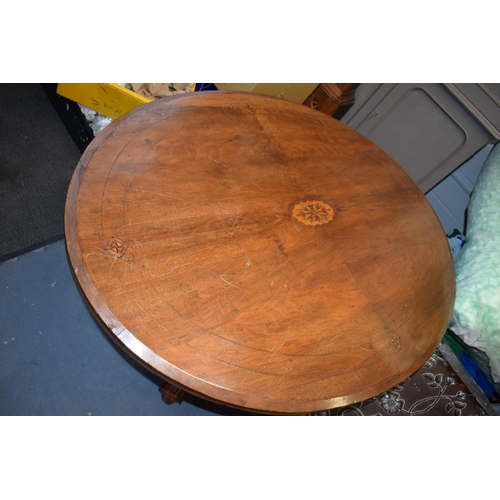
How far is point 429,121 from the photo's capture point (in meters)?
1.95

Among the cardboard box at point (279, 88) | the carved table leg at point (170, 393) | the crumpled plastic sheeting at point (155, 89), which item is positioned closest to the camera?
the carved table leg at point (170, 393)

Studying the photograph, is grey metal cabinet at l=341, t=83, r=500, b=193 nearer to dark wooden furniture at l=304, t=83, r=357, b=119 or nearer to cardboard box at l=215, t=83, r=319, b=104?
dark wooden furniture at l=304, t=83, r=357, b=119

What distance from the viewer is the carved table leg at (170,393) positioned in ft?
3.69

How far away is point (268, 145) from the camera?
1.13 metres

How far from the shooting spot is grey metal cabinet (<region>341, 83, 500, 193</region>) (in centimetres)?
174

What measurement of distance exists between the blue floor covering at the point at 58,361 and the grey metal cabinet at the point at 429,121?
Result: 5.20 feet

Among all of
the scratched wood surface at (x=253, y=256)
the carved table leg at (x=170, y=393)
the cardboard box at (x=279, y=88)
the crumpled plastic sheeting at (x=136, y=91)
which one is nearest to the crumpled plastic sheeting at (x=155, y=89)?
the crumpled plastic sheeting at (x=136, y=91)

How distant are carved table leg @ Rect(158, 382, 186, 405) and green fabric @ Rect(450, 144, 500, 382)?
0.89 meters

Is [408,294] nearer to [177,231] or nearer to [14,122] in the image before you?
[177,231]

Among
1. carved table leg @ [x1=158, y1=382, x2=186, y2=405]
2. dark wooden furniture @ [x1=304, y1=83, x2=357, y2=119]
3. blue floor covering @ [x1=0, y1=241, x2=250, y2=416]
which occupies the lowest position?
blue floor covering @ [x1=0, y1=241, x2=250, y2=416]

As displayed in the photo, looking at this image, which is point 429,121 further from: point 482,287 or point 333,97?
point 482,287

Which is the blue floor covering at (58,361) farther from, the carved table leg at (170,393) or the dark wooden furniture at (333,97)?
the dark wooden furniture at (333,97)

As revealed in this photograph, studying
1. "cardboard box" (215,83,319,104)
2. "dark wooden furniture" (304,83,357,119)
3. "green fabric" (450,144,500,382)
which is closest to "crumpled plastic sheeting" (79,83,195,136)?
"cardboard box" (215,83,319,104)

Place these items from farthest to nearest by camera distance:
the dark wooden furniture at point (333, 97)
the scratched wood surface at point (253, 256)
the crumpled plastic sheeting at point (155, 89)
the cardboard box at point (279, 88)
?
the dark wooden furniture at point (333, 97), the cardboard box at point (279, 88), the crumpled plastic sheeting at point (155, 89), the scratched wood surface at point (253, 256)
